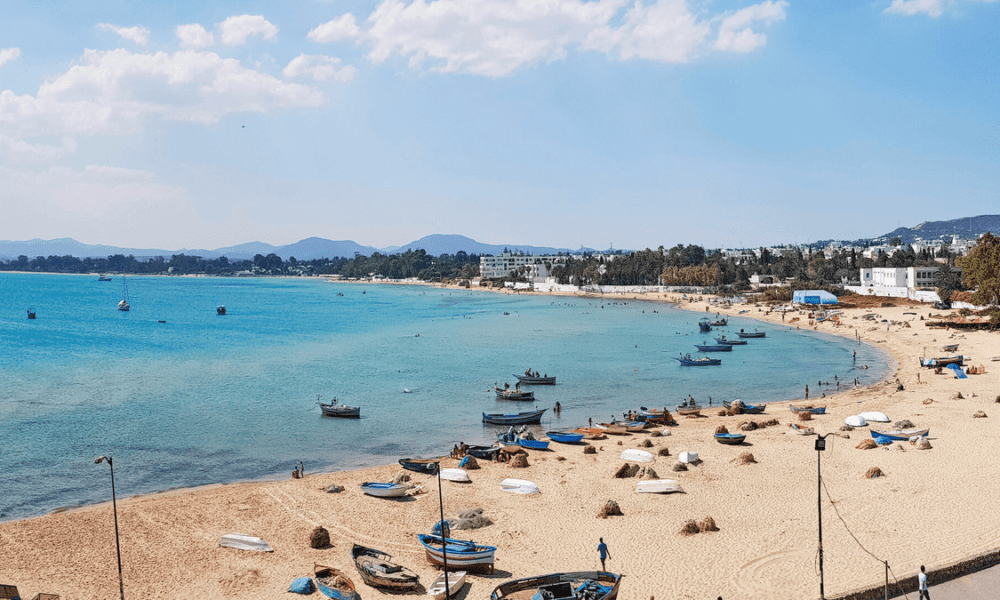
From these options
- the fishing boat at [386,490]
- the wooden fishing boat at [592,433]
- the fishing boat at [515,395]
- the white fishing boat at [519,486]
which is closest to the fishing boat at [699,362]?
the fishing boat at [515,395]

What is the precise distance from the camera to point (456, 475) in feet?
92.9

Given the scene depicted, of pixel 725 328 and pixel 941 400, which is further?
pixel 725 328

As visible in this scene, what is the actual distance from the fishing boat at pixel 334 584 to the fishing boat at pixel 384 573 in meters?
0.51

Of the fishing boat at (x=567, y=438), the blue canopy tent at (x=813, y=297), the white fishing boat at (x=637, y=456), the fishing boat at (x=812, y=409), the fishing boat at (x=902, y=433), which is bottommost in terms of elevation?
the fishing boat at (x=567, y=438)

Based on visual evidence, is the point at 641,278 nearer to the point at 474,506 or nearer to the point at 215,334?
the point at 215,334

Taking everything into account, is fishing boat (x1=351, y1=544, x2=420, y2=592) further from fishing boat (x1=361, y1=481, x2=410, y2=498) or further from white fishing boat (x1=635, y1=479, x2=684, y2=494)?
white fishing boat (x1=635, y1=479, x2=684, y2=494)

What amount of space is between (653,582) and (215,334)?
89963mm

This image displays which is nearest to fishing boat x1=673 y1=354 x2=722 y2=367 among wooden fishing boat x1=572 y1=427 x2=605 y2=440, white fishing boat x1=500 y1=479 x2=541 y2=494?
wooden fishing boat x1=572 y1=427 x2=605 y2=440

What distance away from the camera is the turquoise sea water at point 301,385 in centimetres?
3381

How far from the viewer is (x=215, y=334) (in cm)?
9625

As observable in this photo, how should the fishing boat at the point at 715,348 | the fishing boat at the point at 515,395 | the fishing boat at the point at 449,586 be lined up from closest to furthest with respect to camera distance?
the fishing boat at the point at 449,586, the fishing boat at the point at 515,395, the fishing boat at the point at 715,348

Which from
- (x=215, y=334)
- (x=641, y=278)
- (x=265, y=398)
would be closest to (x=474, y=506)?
(x=265, y=398)

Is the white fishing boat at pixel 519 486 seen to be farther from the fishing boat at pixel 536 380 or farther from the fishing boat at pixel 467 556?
the fishing boat at pixel 536 380

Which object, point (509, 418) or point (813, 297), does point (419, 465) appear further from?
point (813, 297)
